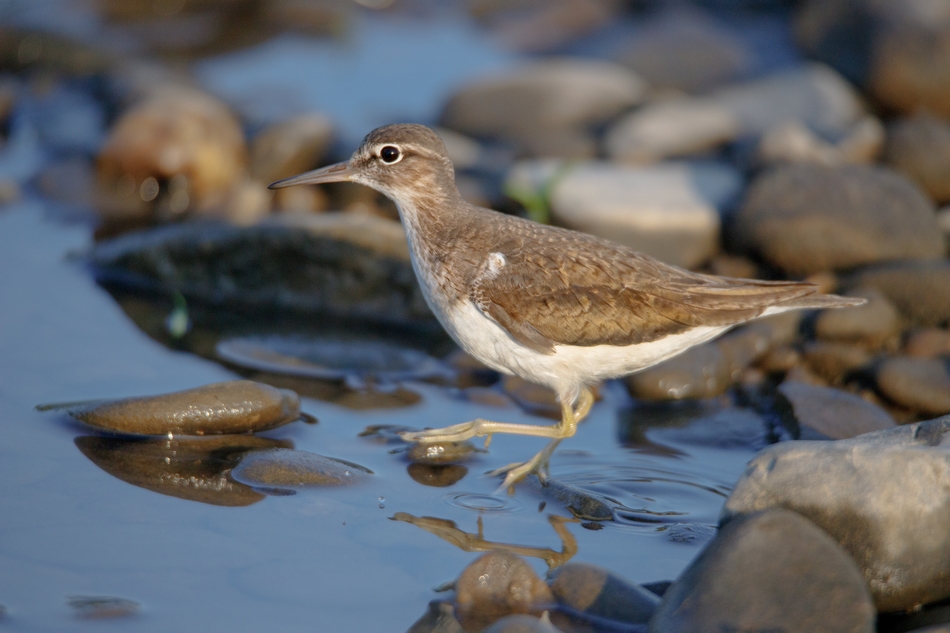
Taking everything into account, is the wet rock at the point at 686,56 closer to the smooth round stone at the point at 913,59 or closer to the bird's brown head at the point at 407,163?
the smooth round stone at the point at 913,59

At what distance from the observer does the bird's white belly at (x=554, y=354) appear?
6.66 metres

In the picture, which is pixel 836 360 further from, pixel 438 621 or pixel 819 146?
pixel 438 621

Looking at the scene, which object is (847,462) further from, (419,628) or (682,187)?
(682,187)

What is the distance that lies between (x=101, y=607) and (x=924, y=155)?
372 inches

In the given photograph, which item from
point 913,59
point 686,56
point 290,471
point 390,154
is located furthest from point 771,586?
point 686,56

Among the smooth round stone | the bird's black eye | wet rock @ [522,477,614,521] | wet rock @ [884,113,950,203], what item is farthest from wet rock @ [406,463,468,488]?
the smooth round stone

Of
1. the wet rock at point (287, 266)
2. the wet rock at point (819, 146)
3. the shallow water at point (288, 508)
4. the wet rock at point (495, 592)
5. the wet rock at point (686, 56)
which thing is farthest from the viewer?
the wet rock at point (686, 56)

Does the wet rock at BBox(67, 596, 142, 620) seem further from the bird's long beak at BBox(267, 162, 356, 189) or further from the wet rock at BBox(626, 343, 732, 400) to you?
the wet rock at BBox(626, 343, 732, 400)

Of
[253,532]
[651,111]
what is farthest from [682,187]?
[253,532]

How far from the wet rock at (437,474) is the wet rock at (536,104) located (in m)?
6.54

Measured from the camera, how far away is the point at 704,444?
768cm

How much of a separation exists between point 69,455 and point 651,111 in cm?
838

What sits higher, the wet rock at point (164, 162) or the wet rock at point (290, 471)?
the wet rock at point (164, 162)

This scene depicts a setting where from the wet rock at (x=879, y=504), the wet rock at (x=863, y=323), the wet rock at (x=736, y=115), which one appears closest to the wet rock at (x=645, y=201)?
the wet rock at (x=736, y=115)
